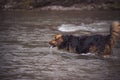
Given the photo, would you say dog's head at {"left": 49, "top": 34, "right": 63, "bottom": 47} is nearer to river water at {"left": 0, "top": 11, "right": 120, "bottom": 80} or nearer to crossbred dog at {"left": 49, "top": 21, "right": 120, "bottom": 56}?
crossbred dog at {"left": 49, "top": 21, "right": 120, "bottom": 56}

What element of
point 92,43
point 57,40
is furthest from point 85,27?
point 92,43

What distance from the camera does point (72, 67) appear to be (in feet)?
32.6

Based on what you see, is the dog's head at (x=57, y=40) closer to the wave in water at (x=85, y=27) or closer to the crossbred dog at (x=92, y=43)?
the crossbred dog at (x=92, y=43)

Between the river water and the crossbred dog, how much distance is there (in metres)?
0.24

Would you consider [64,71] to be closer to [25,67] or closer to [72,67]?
[72,67]

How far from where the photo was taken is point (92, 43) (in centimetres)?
1074

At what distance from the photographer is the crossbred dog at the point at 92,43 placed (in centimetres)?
1033

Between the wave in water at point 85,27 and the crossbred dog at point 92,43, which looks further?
the wave in water at point 85,27

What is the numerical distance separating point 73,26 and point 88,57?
616cm

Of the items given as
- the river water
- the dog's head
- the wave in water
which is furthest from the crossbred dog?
the wave in water

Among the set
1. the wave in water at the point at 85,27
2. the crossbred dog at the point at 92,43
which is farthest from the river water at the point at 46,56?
the crossbred dog at the point at 92,43

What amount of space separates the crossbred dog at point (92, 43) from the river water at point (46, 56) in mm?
238

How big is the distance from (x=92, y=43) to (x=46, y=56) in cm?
163

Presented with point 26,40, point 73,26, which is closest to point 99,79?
point 26,40
